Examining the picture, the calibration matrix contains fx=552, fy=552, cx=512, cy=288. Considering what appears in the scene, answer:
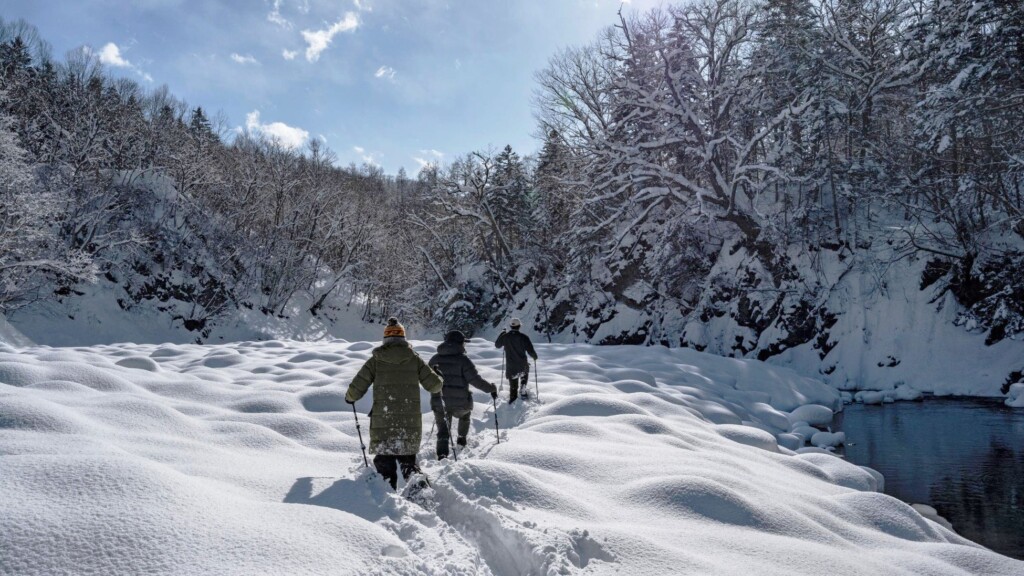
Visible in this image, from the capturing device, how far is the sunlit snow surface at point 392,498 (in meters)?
3.10

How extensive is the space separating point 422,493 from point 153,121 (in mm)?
49928

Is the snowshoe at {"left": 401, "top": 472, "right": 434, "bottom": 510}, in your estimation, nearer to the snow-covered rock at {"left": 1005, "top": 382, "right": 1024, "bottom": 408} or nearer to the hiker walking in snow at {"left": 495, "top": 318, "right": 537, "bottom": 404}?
the hiker walking in snow at {"left": 495, "top": 318, "right": 537, "bottom": 404}

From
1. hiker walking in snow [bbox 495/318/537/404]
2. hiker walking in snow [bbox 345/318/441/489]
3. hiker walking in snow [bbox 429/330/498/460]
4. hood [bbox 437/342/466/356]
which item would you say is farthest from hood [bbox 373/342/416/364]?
hiker walking in snow [bbox 495/318/537/404]

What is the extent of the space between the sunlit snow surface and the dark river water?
1.10 meters

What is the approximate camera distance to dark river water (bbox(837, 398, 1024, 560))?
7570 millimetres

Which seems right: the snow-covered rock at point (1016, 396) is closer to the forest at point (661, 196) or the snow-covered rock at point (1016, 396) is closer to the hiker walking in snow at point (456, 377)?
the forest at point (661, 196)

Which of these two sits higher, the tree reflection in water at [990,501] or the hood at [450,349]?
the hood at [450,349]

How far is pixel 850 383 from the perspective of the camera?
68.3 feet

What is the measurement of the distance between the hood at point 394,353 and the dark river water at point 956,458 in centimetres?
731

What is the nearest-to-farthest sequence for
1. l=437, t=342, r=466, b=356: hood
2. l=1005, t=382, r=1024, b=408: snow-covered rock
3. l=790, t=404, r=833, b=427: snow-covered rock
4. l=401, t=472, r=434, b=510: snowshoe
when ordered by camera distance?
l=401, t=472, r=434, b=510: snowshoe
l=437, t=342, r=466, b=356: hood
l=790, t=404, r=833, b=427: snow-covered rock
l=1005, t=382, r=1024, b=408: snow-covered rock

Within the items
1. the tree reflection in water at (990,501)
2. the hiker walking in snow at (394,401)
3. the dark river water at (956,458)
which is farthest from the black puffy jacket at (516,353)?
the tree reflection in water at (990,501)

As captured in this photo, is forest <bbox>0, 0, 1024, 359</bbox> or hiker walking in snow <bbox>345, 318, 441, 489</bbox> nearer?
hiker walking in snow <bbox>345, 318, 441, 489</bbox>

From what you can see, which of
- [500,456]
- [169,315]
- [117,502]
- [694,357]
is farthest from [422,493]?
[169,315]

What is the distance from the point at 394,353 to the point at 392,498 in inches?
58.8
